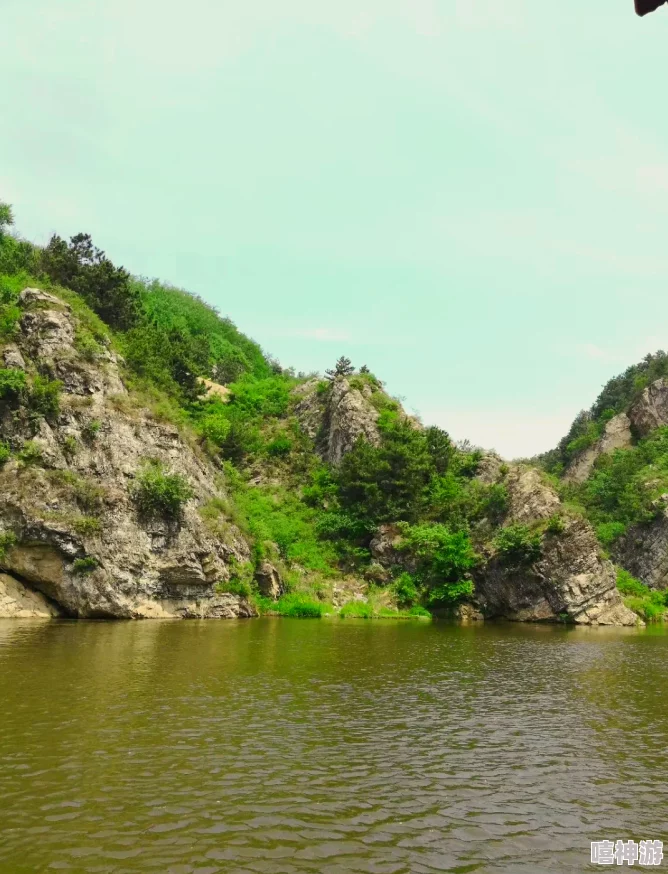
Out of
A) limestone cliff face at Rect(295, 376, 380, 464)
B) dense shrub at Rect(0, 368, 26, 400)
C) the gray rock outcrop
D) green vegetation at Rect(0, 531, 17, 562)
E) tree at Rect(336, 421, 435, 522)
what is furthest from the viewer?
the gray rock outcrop

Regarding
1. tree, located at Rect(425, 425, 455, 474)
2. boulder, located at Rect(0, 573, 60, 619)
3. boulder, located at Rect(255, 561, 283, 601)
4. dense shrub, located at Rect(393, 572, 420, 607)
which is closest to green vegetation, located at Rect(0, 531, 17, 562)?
boulder, located at Rect(0, 573, 60, 619)

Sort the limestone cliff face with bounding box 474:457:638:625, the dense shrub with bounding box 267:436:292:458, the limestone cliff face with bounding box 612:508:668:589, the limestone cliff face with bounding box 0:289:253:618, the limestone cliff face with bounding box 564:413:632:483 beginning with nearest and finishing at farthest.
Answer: the limestone cliff face with bounding box 0:289:253:618
the limestone cliff face with bounding box 474:457:638:625
the limestone cliff face with bounding box 612:508:668:589
the dense shrub with bounding box 267:436:292:458
the limestone cliff face with bounding box 564:413:632:483

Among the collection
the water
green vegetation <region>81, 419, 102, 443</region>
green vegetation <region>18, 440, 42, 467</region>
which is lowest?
the water

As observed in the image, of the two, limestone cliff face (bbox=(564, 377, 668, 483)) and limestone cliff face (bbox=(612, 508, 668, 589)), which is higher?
limestone cliff face (bbox=(564, 377, 668, 483))

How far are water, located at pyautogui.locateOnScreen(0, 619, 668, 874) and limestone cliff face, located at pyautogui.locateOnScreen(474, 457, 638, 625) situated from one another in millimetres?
26330

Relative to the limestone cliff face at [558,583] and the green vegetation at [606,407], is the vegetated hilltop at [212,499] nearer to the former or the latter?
the limestone cliff face at [558,583]

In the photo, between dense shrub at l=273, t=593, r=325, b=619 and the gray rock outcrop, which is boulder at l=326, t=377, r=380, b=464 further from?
the gray rock outcrop

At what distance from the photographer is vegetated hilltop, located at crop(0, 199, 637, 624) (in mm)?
39594

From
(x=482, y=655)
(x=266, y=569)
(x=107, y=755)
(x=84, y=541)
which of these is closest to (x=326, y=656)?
(x=482, y=655)

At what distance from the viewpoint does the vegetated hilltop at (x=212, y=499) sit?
3959cm

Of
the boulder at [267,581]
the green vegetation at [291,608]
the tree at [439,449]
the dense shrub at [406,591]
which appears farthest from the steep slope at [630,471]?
the boulder at [267,581]

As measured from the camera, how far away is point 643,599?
56.0 meters

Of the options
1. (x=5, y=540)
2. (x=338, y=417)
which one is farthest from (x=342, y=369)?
(x=5, y=540)

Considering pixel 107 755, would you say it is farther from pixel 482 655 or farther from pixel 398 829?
pixel 482 655
